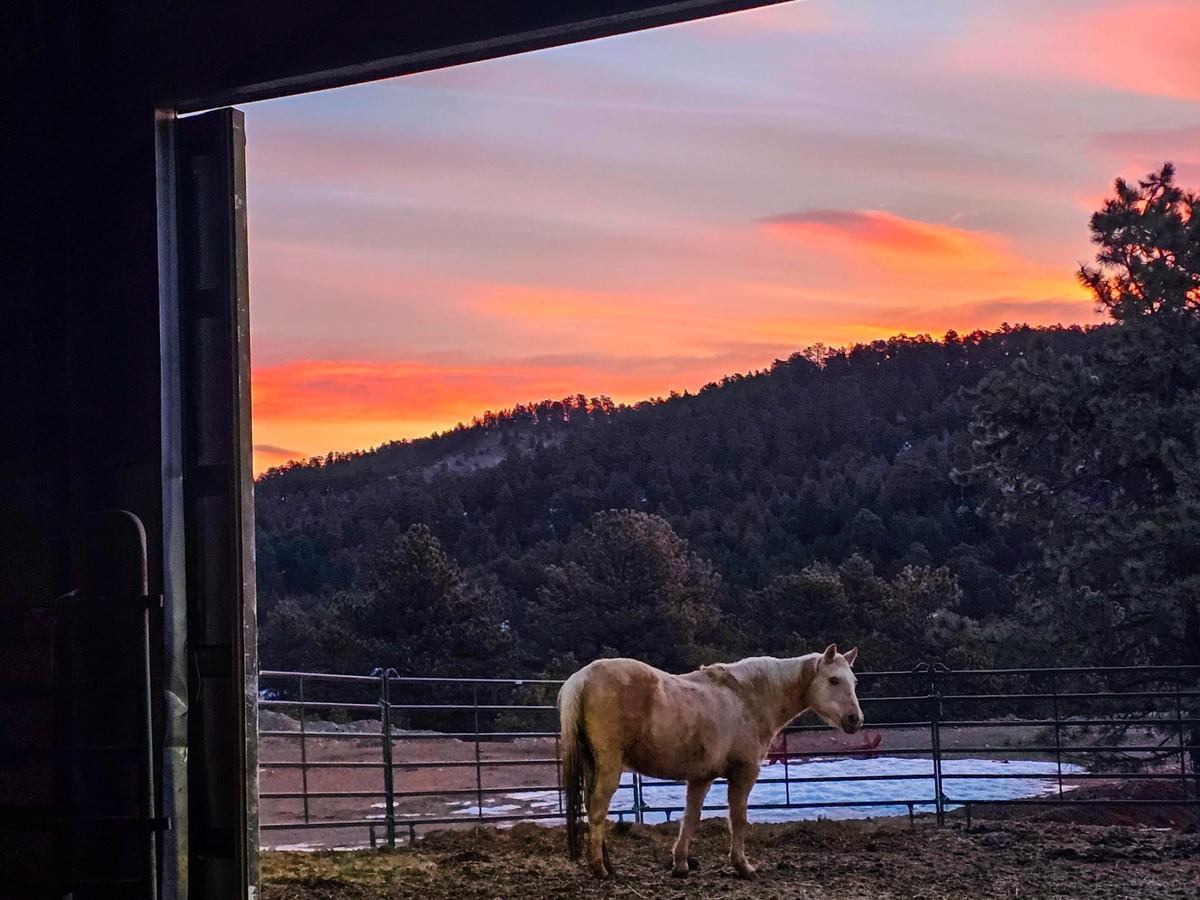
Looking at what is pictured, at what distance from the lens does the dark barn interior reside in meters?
2.69

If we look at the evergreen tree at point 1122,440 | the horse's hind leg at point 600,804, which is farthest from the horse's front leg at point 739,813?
the evergreen tree at point 1122,440

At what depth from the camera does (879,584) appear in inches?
1240

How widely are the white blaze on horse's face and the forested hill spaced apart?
69.5 ft

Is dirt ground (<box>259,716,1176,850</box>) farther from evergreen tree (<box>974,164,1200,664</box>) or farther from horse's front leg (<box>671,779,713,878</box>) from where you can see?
horse's front leg (<box>671,779,713,878</box>)

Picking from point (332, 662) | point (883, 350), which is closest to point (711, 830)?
point (332, 662)

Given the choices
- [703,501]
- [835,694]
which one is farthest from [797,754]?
[703,501]

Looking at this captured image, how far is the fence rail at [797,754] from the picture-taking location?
881cm

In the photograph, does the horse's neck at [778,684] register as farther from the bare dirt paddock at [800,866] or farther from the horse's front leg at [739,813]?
the bare dirt paddock at [800,866]

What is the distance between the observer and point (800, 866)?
24.3 ft

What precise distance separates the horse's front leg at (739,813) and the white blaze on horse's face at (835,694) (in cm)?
55

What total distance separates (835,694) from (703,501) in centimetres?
4164

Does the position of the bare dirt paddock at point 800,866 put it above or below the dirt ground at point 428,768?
above

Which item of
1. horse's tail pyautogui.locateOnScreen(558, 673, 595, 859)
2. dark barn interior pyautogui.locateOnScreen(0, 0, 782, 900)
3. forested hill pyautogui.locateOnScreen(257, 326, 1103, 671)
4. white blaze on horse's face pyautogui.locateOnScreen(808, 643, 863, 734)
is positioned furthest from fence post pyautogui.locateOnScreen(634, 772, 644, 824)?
forested hill pyautogui.locateOnScreen(257, 326, 1103, 671)

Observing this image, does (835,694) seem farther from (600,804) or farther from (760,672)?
(600,804)
